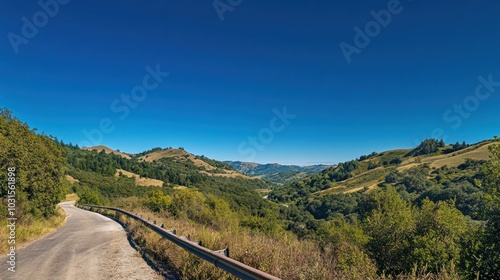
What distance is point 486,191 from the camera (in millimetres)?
12281

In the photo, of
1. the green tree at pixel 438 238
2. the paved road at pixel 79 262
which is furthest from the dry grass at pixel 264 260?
the green tree at pixel 438 238

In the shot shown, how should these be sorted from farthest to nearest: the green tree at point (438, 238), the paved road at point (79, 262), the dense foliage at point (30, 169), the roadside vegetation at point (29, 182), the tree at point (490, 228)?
the dense foliage at point (30, 169), the roadside vegetation at point (29, 182), the green tree at point (438, 238), the tree at point (490, 228), the paved road at point (79, 262)

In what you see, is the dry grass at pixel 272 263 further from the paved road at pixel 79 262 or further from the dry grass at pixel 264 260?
the paved road at pixel 79 262

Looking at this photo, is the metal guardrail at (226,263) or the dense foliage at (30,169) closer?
the metal guardrail at (226,263)

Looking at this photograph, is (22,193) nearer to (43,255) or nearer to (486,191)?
(43,255)

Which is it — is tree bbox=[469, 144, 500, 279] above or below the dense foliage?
below

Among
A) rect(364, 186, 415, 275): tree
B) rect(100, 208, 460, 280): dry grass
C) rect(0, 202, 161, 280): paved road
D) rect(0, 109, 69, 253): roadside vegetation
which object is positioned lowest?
rect(364, 186, 415, 275): tree

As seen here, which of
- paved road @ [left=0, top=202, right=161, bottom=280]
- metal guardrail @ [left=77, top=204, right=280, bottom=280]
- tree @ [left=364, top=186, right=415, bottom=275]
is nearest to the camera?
metal guardrail @ [left=77, top=204, right=280, bottom=280]

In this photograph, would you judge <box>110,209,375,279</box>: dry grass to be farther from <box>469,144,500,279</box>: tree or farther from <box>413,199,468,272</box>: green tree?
<box>413,199,468,272</box>: green tree

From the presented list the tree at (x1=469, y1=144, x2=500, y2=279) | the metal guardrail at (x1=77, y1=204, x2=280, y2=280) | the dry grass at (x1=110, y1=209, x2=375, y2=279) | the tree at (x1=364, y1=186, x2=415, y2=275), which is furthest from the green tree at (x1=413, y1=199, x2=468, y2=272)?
the metal guardrail at (x1=77, y1=204, x2=280, y2=280)

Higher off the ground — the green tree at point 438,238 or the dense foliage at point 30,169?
A: the dense foliage at point 30,169

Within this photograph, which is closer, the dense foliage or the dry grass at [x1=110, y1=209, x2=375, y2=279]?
the dry grass at [x1=110, y1=209, x2=375, y2=279]

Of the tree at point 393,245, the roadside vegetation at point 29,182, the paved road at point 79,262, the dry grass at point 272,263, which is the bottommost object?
the tree at point 393,245

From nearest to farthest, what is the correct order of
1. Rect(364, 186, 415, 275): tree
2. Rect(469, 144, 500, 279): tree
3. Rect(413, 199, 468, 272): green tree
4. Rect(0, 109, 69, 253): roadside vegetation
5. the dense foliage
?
Rect(469, 144, 500, 279): tree
Rect(413, 199, 468, 272): green tree
Rect(364, 186, 415, 275): tree
Rect(0, 109, 69, 253): roadside vegetation
the dense foliage
